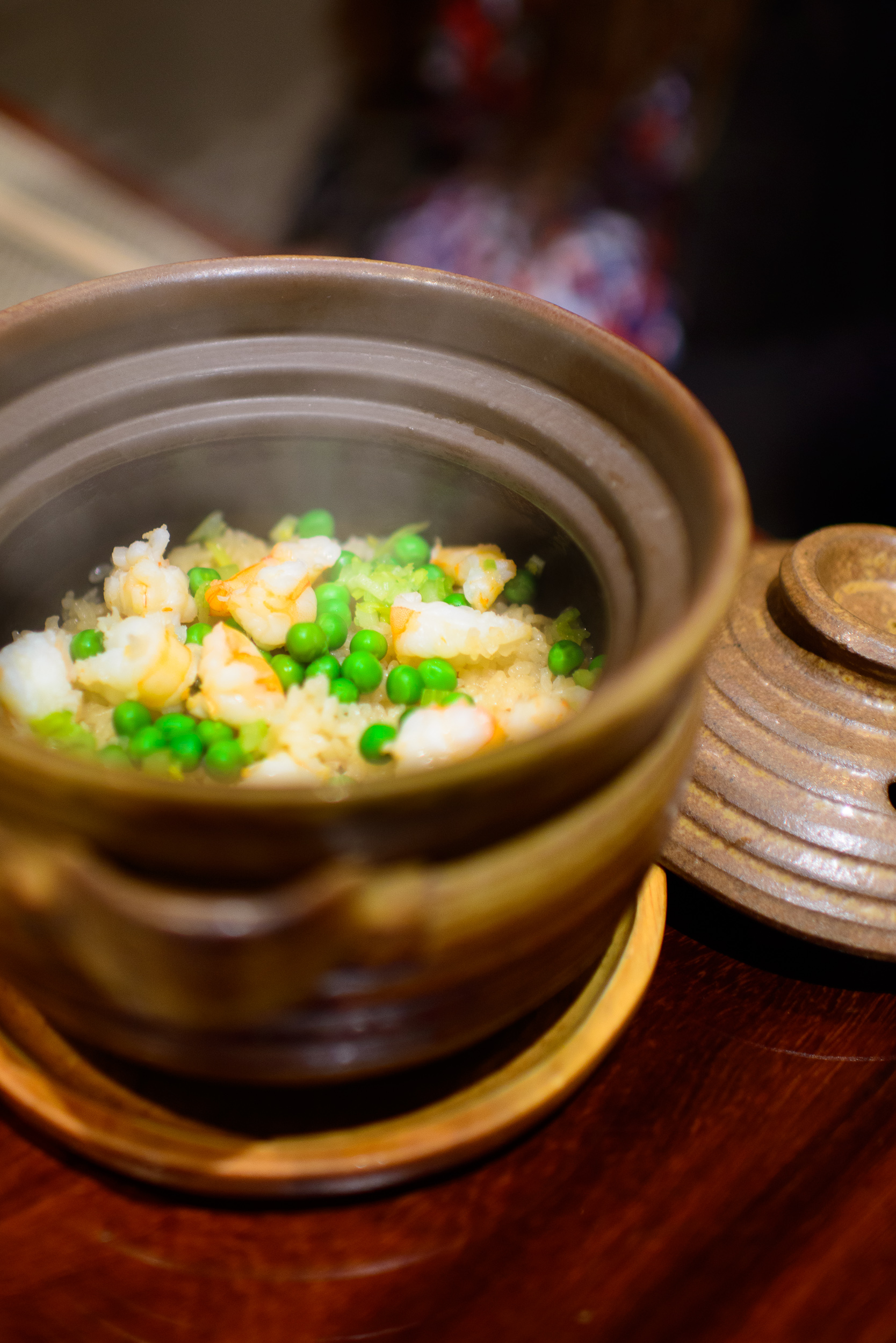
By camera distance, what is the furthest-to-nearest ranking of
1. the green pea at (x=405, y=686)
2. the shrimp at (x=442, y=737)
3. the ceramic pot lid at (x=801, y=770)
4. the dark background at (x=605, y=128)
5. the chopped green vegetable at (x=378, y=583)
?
1. the dark background at (x=605, y=128)
2. the chopped green vegetable at (x=378, y=583)
3. the green pea at (x=405, y=686)
4. the ceramic pot lid at (x=801, y=770)
5. the shrimp at (x=442, y=737)

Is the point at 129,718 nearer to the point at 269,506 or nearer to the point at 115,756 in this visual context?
the point at 115,756

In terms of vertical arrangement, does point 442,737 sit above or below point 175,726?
above

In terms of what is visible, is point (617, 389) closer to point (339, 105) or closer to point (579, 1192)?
point (579, 1192)

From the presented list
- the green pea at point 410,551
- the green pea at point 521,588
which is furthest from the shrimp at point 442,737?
the green pea at point 410,551

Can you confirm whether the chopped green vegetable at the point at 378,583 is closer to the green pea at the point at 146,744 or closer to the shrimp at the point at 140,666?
the shrimp at the point at 140,666

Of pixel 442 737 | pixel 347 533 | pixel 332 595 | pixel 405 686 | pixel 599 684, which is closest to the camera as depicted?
pixel 599 684

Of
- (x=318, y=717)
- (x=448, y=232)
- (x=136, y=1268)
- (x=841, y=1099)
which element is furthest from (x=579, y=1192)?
(x=448, y=232)

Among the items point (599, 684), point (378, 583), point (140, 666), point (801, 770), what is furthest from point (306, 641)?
point (801, 770)
